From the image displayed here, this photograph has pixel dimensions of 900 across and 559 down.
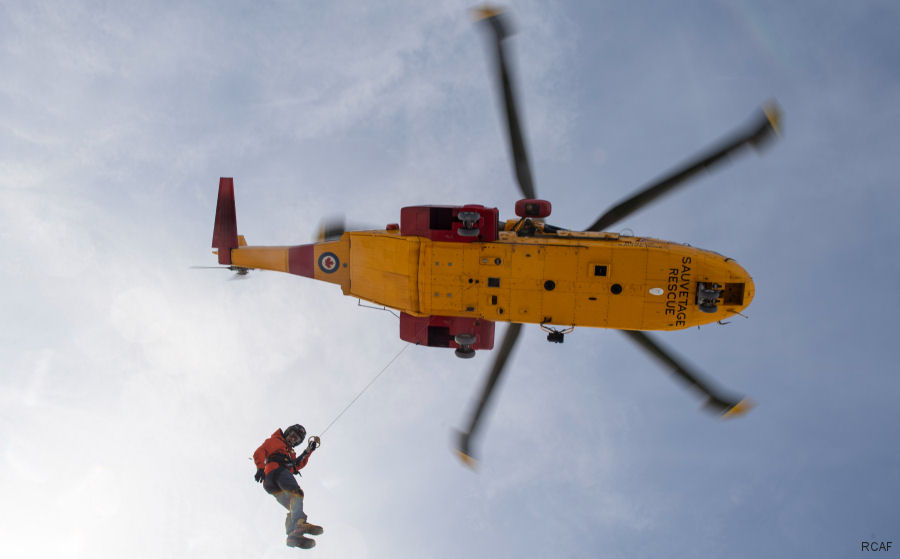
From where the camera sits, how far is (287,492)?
1330 cm

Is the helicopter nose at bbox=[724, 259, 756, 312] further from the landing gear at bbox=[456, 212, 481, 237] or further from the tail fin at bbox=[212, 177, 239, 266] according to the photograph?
the tail fin at bbox=[212, 177, 239, 266]

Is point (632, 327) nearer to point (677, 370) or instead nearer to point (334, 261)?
point (677, 370)

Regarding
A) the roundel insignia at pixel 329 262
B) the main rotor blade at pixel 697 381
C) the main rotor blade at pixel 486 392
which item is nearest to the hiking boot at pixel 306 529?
the main rotor blade at pixel 486 392

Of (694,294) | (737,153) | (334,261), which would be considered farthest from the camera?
(334,261)

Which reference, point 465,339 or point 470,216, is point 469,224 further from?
point 465,339

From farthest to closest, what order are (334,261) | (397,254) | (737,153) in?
(334,261) → (397,254) → (737,153)

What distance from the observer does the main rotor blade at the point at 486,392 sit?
574 inches

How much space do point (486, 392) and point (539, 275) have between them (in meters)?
3.64

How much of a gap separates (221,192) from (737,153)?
47.0 ft

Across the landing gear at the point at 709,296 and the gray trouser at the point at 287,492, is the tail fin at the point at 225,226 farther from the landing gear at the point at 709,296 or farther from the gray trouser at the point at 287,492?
the landing gear at the point at 709,296

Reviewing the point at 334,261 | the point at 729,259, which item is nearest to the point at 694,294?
the point at 729,259

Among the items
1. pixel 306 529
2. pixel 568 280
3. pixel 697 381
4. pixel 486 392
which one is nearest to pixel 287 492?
pixel 306 529

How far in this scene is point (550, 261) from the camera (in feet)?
44.0

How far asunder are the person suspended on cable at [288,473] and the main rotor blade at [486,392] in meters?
4.00
